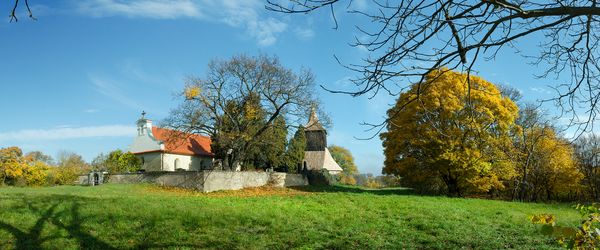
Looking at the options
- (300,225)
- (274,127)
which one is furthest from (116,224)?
(274,127)

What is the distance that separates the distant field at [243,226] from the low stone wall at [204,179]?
1106cm

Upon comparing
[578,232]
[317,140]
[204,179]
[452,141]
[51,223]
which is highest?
[317,140]

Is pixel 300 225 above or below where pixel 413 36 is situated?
below

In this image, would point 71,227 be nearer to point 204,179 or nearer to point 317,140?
point 204,179

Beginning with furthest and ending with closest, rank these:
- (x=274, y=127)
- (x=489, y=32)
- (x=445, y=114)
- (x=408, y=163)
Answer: (x=274, y=127), (x=408, y=163), (x=445, y=114), (x=489, y=32)

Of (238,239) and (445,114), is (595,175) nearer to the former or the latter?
(445,114)

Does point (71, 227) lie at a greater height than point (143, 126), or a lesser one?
lesser

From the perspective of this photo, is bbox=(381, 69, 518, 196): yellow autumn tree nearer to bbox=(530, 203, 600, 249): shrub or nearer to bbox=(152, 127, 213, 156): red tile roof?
bbox=(530, 203, 600, 249): shrub

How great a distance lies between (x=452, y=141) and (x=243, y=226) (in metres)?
15.2

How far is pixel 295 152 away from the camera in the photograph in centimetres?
3991

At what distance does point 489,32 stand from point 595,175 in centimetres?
3171

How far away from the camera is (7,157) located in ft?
91.0

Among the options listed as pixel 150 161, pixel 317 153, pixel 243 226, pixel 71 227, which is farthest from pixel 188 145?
pixel 243 226

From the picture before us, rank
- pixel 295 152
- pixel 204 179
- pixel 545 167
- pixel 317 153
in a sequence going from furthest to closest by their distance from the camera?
pixel 317 153, pixel 295 152, pixel 545 167, pixel 204 179
